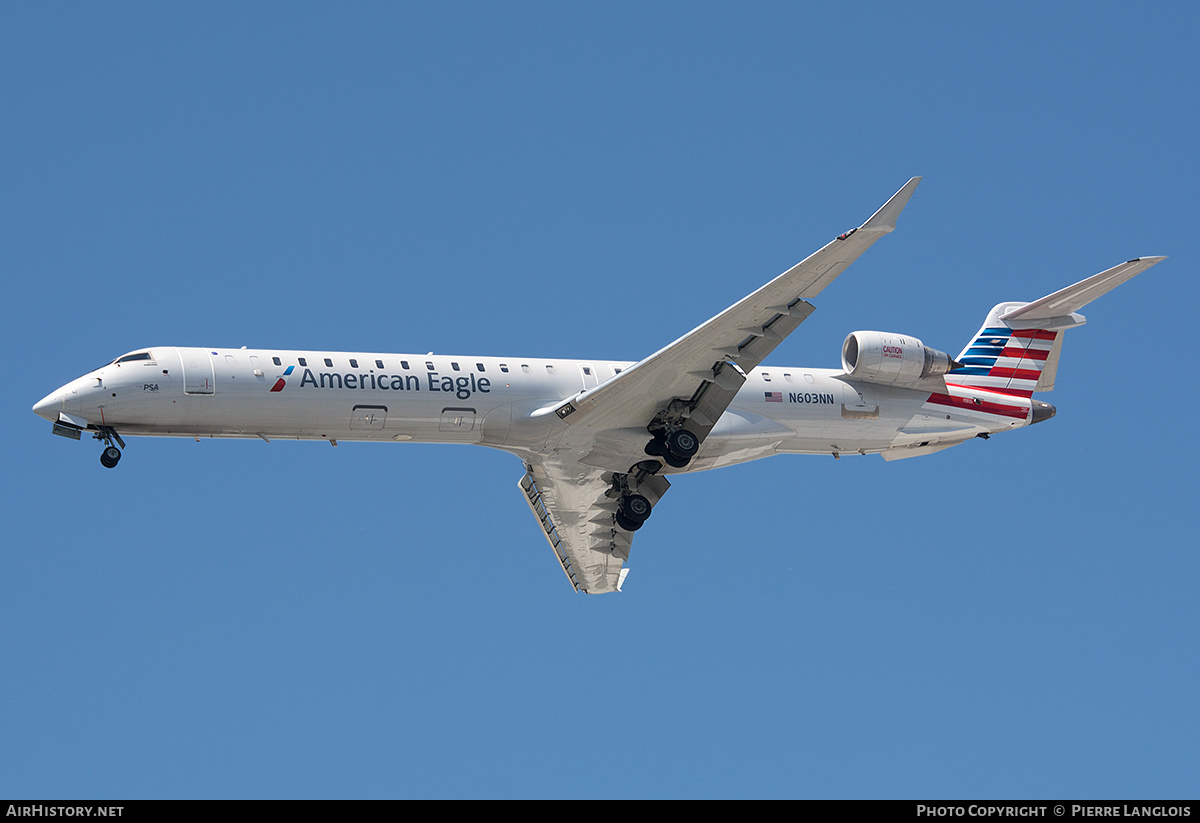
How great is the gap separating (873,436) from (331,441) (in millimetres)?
11063

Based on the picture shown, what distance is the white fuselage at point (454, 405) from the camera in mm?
23734

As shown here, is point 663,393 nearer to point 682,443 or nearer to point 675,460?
point 682,443

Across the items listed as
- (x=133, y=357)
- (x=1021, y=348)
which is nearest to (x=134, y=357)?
(x=133, y=357)

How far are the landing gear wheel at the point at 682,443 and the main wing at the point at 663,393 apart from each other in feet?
0.71

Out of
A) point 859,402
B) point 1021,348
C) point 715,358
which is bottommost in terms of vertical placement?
point 715,358

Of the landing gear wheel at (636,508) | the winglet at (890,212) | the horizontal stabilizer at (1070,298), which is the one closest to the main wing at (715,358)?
the winglet at (890,212)

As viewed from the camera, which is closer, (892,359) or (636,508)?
(892,359)

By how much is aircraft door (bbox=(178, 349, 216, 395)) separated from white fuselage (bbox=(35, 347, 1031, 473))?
0.06 feet

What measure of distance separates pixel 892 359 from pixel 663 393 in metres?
5.23

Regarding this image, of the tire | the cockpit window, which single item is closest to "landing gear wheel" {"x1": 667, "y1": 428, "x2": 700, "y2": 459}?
the tire

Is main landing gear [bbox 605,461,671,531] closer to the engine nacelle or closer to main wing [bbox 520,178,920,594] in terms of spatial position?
main wing [bbox 520,178,920,594]

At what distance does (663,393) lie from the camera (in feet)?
83.8

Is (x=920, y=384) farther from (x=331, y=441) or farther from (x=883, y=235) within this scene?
(x=331, y=441)
